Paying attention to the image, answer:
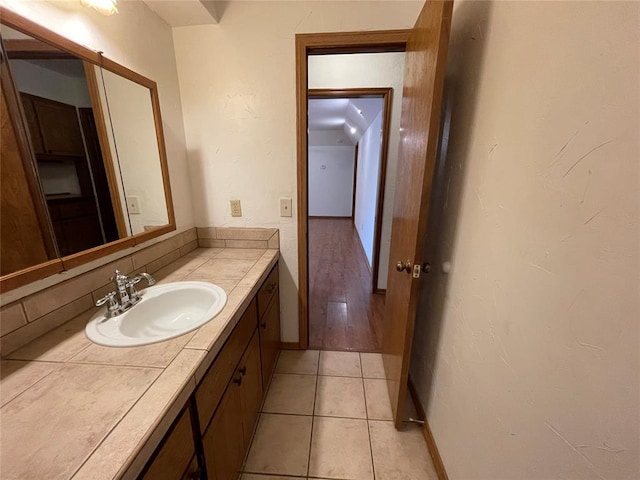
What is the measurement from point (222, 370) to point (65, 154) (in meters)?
0.93

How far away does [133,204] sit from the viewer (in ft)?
3.97

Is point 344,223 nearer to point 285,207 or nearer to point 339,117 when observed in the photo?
point 339,117

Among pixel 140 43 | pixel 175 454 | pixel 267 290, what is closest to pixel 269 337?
pixel 267 290

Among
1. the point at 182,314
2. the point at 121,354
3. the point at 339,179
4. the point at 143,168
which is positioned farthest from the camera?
the point at 339,179

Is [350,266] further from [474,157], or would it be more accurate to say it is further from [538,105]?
[538,105]

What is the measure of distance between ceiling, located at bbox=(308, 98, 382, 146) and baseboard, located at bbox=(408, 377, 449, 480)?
2.71m

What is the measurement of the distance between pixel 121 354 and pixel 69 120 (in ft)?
2.71

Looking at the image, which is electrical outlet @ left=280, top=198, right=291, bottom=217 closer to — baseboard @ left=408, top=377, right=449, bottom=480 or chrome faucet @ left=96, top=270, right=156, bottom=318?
chrome faucet @ left=96, top=270, right=156, bottom=318

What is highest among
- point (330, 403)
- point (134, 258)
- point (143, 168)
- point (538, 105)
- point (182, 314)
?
point (538, 105)

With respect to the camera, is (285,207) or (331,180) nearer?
(285,207)

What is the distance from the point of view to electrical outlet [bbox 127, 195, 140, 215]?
119 cm

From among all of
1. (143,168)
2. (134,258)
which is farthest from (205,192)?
(134,258)

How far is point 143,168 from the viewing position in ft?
4.18

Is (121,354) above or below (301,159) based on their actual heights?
below
